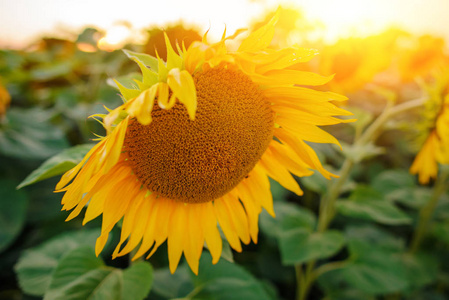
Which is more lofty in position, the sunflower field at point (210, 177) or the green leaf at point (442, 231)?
the sunflower field at point (210, 177)

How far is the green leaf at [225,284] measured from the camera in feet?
3.16

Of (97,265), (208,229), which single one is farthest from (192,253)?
(97,265)

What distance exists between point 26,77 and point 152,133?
1.97 metres

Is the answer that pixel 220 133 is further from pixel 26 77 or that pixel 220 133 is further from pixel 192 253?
pixel 26 77

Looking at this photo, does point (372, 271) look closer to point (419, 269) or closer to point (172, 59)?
point (419, 269)

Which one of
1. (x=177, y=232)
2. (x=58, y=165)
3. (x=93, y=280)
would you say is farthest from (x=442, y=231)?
(x=58, y=165)

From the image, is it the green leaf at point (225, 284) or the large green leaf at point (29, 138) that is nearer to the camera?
the green leaf at point (225, 284)

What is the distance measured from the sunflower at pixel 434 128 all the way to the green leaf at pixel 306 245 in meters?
0.51

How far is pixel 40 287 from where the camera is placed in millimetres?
971

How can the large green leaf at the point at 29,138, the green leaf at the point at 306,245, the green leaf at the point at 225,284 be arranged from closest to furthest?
the green leaf at the point at 225,284 < the green leaf at the point at 306,245 < the large green leaf at the point at 29,138

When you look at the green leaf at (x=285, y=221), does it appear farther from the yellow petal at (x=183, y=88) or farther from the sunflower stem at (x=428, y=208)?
the yellow petal at (x=183, y=88)

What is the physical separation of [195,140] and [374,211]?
1.06m

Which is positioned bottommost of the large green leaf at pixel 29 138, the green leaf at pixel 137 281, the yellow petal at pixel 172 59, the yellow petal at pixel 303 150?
the large green leaf at pixel 29 138

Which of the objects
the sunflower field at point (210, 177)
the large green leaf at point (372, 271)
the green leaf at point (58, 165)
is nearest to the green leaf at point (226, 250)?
the sunflower field at point (210, 177)
